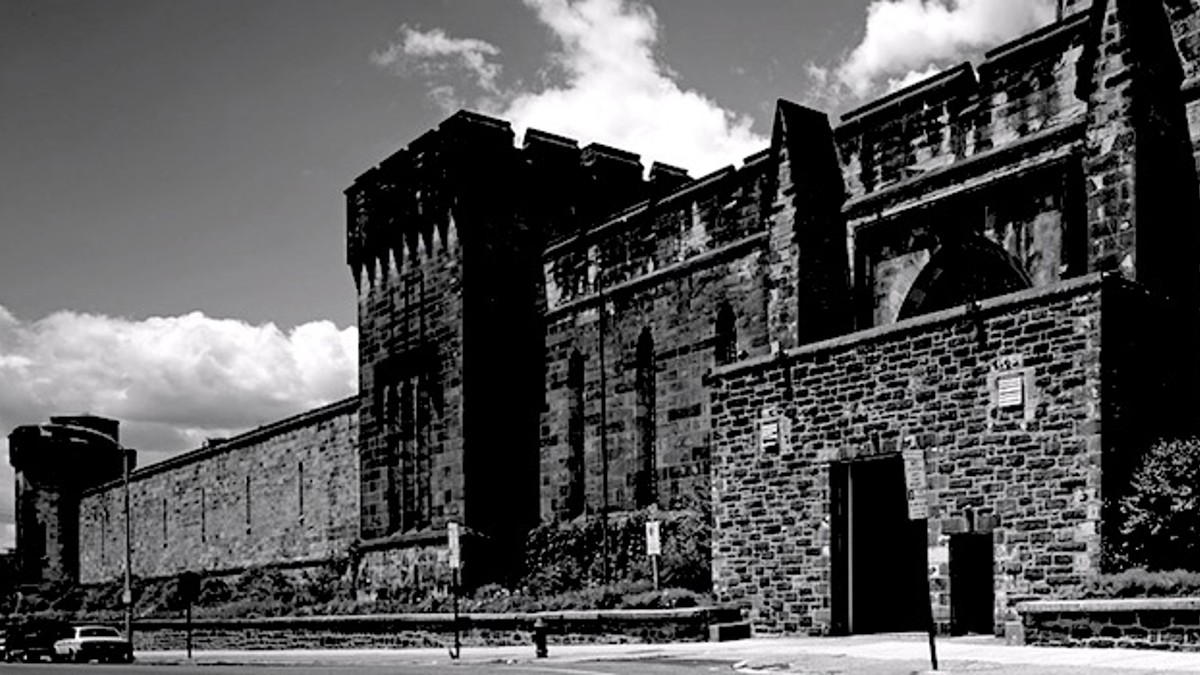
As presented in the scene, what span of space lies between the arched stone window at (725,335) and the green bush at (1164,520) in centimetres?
1484

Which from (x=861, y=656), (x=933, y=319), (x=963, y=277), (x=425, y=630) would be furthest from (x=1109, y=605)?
(x=425, y=630)

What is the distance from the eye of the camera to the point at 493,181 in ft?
139

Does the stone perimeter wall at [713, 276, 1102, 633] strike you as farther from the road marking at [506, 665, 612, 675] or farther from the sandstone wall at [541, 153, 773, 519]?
the sandstone wall at [541, 153, 773, 519]

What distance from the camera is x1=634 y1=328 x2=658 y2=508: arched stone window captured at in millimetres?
37406

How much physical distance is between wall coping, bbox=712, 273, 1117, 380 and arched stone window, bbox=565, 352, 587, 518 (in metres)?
12.4

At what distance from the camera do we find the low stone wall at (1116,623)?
18281 mm

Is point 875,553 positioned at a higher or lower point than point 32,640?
higher

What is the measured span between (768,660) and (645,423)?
17.4 meters

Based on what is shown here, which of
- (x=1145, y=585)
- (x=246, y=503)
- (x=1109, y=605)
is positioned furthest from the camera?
(x=246, y=503)

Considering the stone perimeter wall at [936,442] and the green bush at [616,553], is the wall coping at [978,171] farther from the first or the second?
the green bush at [616,553]

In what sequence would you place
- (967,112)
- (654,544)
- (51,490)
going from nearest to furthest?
1. (967,112)
2. (654,544)
3. (51,490)

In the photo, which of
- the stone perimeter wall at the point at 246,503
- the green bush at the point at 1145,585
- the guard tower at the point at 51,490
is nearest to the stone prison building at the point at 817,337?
the stone perimeter wall at the point at 246,503

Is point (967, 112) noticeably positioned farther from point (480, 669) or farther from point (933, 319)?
point (480, 669)

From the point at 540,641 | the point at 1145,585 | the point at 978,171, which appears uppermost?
the point at 978,171
